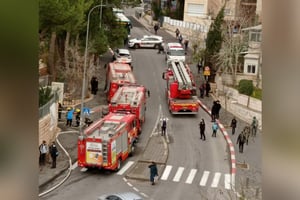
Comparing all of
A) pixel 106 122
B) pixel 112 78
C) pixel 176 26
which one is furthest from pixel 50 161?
pixel 176 26

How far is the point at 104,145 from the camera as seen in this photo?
86.8 ft

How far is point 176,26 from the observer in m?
77.8

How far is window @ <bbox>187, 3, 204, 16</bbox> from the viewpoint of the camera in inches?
3031

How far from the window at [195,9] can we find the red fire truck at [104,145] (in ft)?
164

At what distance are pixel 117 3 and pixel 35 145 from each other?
49.8m

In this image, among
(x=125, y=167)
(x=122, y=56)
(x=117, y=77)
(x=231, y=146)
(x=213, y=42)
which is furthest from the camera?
(x=122, y=56)

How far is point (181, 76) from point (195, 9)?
38.3 m

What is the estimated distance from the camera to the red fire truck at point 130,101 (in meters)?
33.1

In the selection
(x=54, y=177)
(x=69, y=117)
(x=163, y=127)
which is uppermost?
(x=69, y=117)

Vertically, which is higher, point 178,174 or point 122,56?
point 122,56

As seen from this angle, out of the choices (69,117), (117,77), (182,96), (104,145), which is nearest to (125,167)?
(104,145)

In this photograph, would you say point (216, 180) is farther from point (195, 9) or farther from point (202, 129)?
point (195, 9)
